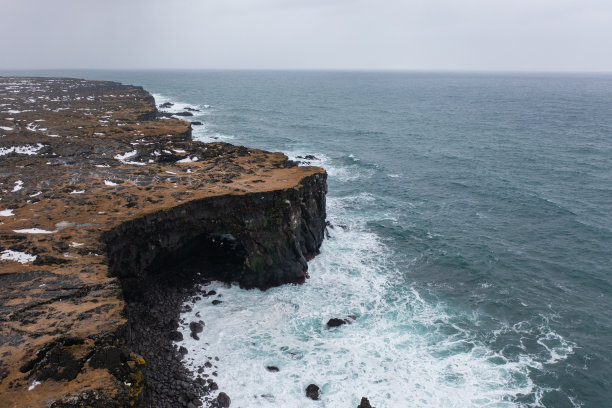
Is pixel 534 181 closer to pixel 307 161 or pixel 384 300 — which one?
pixel 307 161

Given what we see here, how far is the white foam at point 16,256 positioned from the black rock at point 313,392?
2128cm

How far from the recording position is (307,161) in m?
77.6

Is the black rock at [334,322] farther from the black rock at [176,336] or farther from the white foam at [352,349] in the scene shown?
the black rock at [176,336]

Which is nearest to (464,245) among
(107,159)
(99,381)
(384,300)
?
(384,300)

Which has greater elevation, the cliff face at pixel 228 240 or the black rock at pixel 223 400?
the cliff face at pixel 228 240

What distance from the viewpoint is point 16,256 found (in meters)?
26.4

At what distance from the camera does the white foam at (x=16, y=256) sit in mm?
25980

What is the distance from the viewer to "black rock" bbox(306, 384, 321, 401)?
26.4m

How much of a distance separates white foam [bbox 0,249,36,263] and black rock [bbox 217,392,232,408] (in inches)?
631

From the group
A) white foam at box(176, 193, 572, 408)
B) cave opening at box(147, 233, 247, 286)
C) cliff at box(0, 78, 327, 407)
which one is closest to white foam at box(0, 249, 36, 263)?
cliff at box(0, 78, 327, 407)

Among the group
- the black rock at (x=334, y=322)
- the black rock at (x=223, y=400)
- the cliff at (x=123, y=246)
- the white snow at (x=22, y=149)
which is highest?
Answer: the white snow at (x=22, y=149)

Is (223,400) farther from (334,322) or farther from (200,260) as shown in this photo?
(200,260)

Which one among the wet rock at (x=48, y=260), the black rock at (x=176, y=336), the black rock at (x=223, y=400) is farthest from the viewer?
the black rock at (x=176, y=336)

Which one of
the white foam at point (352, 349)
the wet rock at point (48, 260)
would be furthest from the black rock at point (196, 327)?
the wet rock at point (48, 260)
